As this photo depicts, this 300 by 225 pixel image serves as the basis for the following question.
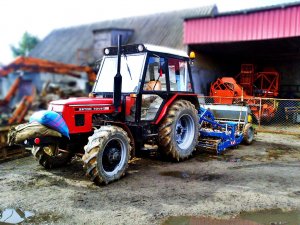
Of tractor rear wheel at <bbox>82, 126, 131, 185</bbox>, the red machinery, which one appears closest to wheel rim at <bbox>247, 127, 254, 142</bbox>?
tractor rear wheel at <bbox>82, 126, 131, 185</bbox>

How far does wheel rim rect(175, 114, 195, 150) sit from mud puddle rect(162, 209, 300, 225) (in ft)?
9.12

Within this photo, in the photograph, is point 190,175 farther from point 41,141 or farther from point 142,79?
point 41,141

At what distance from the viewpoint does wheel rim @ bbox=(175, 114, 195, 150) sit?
260 inches

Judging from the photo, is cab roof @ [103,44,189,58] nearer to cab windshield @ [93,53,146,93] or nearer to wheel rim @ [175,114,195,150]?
cab windshield @ [93,53,146,93]

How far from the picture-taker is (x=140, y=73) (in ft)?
18.7

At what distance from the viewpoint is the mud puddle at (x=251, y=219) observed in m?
3.69

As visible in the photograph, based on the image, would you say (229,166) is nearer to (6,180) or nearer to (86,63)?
(6,180)

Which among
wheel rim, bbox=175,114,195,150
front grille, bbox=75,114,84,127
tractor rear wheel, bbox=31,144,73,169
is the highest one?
front grille, bbox=75,114,84,127

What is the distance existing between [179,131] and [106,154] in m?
2.13

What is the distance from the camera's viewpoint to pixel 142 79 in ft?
18.4

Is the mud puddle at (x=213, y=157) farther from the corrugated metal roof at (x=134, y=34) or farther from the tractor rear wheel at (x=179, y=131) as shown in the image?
the corrugated metal roof at (x=134, y=34)

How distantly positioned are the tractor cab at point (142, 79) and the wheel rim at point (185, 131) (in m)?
0.62

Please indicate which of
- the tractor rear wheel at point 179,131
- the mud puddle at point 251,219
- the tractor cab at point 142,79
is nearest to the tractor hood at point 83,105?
the tractor cab at point 142,79

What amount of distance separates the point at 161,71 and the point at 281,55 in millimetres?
15492
